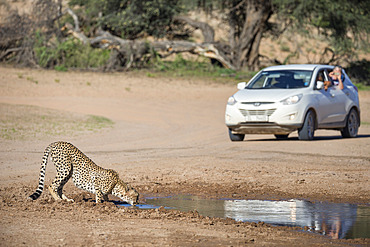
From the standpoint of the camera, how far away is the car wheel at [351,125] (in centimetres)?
1788

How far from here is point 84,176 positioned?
8930mm

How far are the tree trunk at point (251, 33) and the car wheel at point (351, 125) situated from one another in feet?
54.8

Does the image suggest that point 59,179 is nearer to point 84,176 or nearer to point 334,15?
point 84,176

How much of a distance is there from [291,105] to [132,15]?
72.6 feet

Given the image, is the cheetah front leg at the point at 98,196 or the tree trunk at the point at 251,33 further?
the tree trunk at the point at 251,33

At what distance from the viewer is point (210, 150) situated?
1517 centimetres

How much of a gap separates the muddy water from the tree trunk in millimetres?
25545

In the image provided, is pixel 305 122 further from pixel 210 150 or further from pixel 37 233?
pixel 37 233

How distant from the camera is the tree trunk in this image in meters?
34.6

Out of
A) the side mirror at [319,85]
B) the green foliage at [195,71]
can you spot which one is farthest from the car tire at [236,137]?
the green foliage at [195,71]

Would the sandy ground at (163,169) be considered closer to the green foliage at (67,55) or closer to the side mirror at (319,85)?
the side mirror at (319,85)

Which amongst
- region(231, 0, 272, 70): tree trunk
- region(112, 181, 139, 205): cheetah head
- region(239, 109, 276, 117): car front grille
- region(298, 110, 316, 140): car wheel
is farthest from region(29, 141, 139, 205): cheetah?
region(231, 0, 272, 70): tree trunk

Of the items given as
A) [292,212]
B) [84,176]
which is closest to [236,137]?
[292,212]

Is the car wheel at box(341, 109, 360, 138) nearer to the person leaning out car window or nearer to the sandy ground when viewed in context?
the sandy ground
